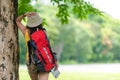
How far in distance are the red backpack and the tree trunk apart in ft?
1.05

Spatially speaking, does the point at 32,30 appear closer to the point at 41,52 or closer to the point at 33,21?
the point at 33,21

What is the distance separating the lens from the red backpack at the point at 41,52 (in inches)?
227

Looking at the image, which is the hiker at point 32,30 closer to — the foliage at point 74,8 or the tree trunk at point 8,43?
the tree trunk at point 8,43

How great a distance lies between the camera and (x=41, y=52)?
575 cm

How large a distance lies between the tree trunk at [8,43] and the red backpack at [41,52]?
319 mm

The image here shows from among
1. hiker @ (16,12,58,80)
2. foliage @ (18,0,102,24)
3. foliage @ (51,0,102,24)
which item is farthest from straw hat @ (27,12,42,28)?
foliage @ (51,0,102,24)

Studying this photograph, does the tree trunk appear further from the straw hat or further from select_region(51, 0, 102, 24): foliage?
select_region(51, 0, 102, 24): foliage

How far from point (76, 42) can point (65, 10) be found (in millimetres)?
37165

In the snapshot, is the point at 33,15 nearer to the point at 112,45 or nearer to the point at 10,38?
the point at 10,38

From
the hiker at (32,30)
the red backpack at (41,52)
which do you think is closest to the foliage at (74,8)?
the hiker at (32,30)

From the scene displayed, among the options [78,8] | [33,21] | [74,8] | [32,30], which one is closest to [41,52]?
[32,30]

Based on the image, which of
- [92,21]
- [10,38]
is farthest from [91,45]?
[10,38]

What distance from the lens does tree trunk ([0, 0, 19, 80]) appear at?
586 cm

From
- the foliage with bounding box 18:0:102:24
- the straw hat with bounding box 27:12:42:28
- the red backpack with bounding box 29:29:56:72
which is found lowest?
the foliage with bounding box 18:0:102:24
